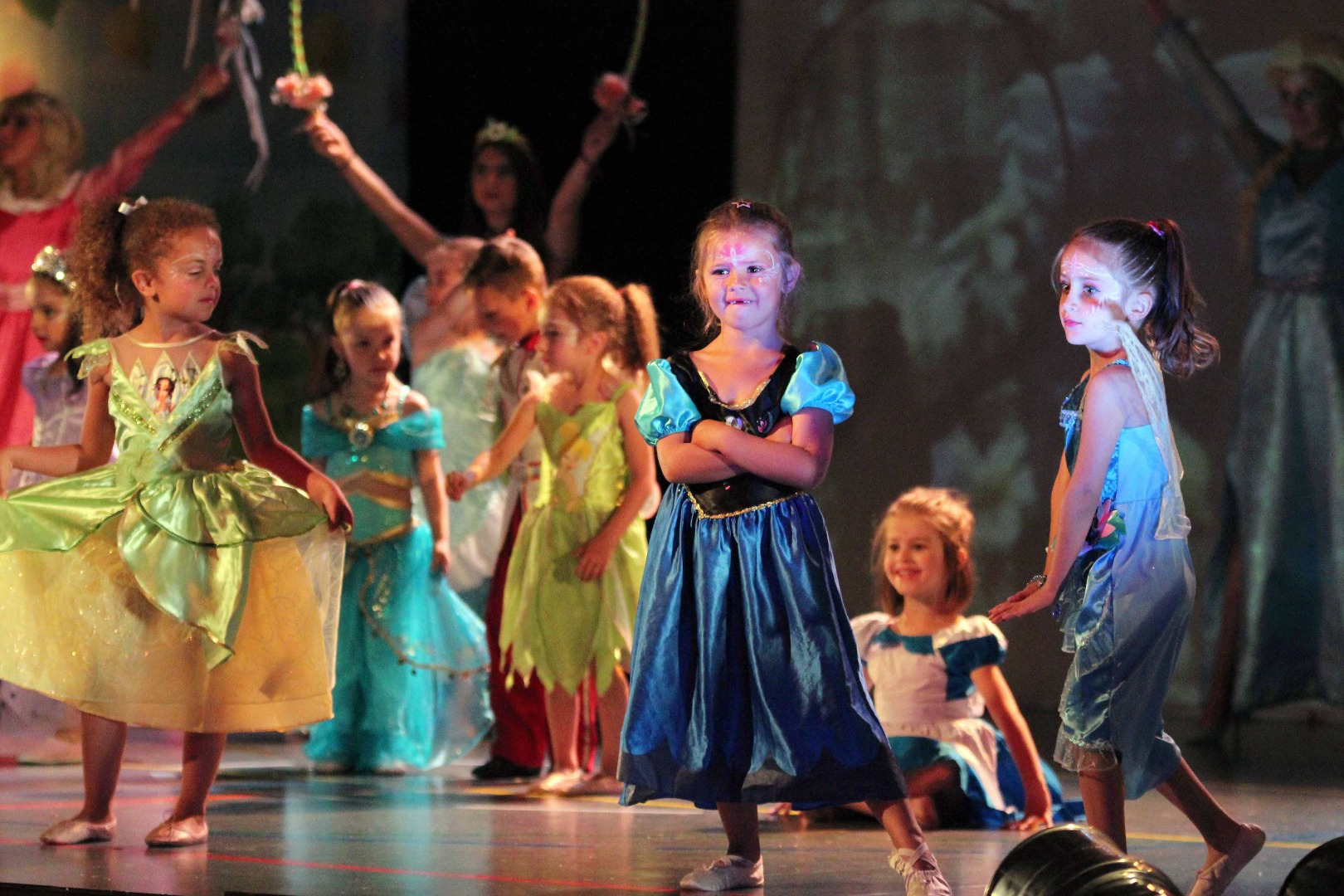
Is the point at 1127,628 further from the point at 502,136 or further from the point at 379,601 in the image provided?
the point at 502,136

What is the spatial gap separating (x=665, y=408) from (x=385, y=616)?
221cm

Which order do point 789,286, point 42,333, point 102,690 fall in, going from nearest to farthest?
point 789,286
point 102,690
point 42,333

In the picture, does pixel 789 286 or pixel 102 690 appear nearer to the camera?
pixel 789 286

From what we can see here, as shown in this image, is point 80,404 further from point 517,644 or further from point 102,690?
point 102,690

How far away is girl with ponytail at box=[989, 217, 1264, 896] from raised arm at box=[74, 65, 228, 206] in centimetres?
547

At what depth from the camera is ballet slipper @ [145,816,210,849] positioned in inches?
134

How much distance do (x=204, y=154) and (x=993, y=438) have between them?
376cm

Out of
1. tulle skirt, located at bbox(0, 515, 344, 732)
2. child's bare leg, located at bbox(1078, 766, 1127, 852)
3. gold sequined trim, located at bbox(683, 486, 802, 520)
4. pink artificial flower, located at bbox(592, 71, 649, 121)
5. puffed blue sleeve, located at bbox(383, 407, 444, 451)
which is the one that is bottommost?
child's bare leg, located at bbox(1078, 766, 1127, 852)

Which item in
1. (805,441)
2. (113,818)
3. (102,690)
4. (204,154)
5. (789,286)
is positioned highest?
(204,154)

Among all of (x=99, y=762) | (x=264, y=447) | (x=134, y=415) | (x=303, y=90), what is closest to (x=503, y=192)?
(x=303, y=90)

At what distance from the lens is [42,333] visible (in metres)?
5.48

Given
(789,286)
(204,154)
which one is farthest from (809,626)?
(204,154)

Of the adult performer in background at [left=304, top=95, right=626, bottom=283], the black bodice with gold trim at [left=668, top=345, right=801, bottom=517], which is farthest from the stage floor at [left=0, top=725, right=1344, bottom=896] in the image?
the adult performer in background at [left=304, top=95, right=626, bottom=283]

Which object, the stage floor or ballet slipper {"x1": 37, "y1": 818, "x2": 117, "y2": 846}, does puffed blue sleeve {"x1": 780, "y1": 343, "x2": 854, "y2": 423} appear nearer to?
the stage floor
